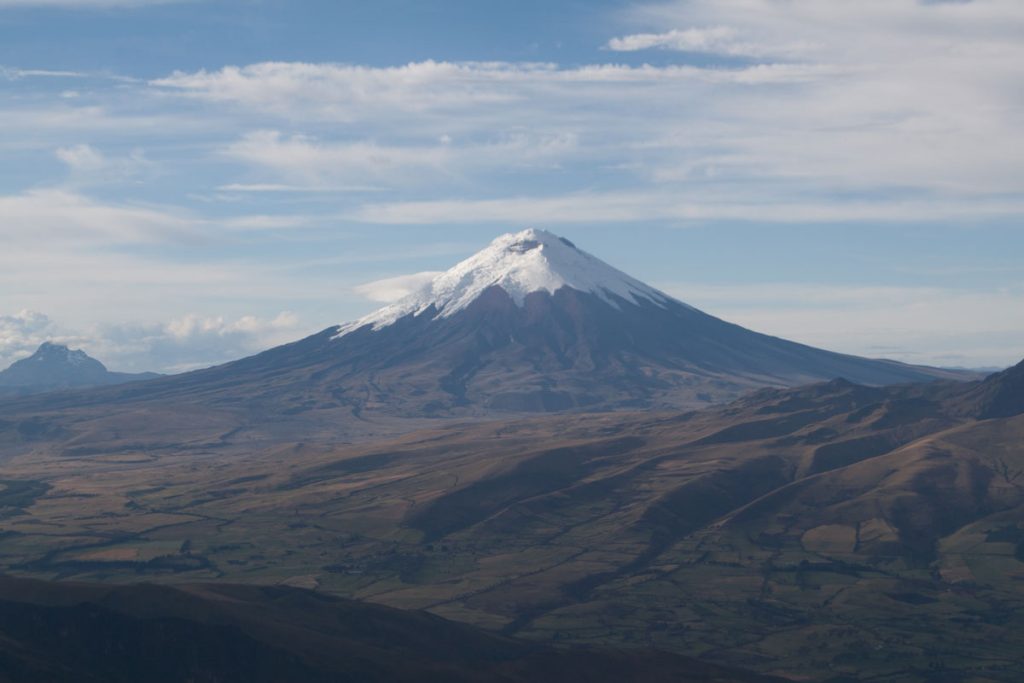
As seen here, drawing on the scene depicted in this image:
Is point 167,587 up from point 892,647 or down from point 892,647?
up

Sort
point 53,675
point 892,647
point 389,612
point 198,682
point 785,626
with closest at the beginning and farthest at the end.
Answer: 1. point 53,675
2. point 198,682
3. point 389,612
4. point 892,647
5. point 785,626

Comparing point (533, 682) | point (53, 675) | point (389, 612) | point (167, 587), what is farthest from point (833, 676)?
point (53, 675)

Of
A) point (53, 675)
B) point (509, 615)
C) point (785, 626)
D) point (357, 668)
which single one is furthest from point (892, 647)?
point (53, 675)

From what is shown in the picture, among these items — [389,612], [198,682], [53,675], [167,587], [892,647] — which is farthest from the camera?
[892,647]

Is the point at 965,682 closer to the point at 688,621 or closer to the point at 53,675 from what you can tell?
the point at 688,621

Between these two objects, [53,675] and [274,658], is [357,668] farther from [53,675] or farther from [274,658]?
[53,675]

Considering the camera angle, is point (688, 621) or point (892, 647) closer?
point (892, 647)
